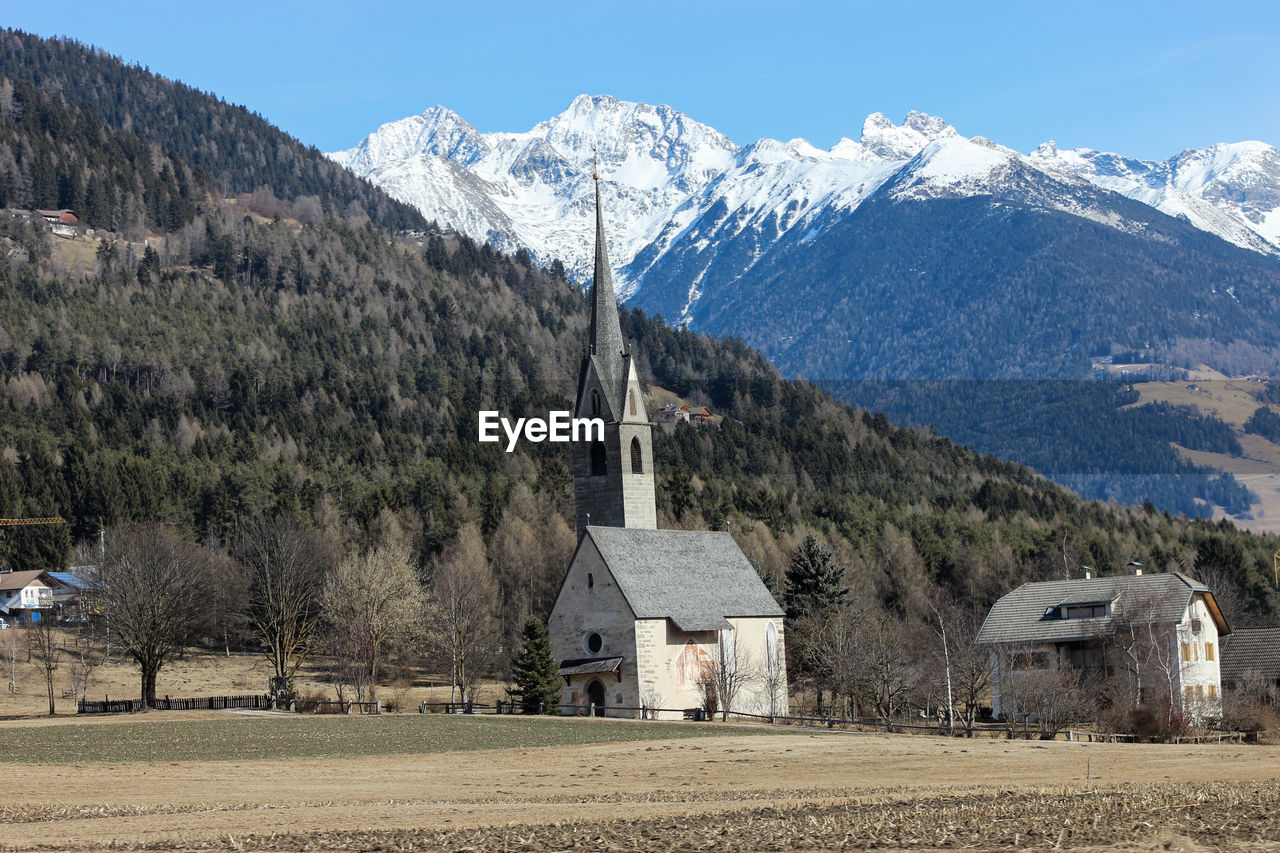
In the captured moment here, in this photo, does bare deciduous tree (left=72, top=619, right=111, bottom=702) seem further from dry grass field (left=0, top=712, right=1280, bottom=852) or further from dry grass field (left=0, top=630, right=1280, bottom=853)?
dry grass field (left=0, top=712, right=1280, bottom=852)

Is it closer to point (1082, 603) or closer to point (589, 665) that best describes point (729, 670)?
point (589, 665)

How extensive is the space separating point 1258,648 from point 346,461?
10722 centimetres

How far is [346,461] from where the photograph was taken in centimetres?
16338

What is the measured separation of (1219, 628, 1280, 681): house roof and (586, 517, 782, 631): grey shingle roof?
24.6m

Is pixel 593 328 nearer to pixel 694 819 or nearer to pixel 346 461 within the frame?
pixel 694 819

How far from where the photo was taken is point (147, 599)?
2980 inches

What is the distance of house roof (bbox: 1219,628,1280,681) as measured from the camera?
7612 centimetres

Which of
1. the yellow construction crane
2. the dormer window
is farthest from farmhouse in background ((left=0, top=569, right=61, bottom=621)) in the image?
the dormer window

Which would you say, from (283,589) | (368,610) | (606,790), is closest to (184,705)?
(283,589)

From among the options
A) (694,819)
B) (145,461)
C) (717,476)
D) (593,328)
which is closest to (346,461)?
(145,461)

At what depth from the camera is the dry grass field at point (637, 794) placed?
84.3 ft

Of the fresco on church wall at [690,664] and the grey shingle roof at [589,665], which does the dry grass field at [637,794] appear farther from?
the fresco on church wall at [690,664]

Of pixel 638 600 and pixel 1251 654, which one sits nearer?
pixel 638 600

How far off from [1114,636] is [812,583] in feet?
62.9
